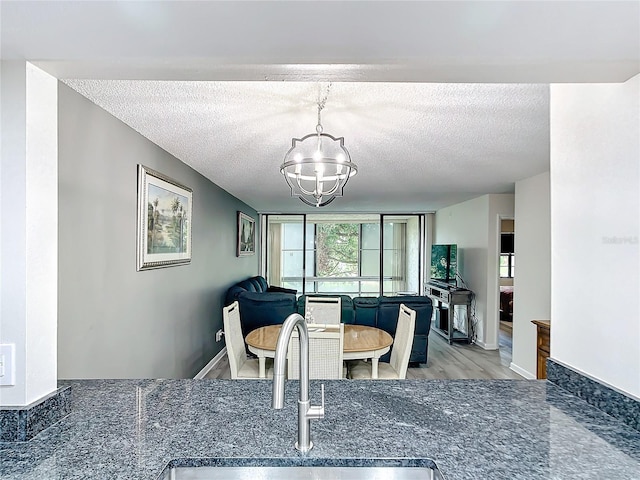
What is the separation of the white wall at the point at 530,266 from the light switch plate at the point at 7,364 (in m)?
4.42

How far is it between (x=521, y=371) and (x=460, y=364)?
69 centimetres

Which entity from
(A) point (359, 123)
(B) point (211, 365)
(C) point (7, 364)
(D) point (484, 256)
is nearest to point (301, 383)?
(C) point (7, 364)

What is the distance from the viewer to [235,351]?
9.25 ft

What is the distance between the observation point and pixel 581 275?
Answer: 1.22 meters

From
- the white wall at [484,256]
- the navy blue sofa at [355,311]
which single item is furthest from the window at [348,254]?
the navy blue sofa at [355,311]

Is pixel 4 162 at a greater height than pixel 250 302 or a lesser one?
greater

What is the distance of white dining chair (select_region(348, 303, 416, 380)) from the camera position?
2.79m

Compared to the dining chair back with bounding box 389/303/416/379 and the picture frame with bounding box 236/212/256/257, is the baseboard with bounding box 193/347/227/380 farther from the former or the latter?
the dining chair back with bounding box 389/303/416/379

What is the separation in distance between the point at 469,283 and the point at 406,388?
512 cm

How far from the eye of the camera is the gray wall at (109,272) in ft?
6.27

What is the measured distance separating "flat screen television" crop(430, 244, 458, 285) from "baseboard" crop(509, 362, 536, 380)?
1.84 meters

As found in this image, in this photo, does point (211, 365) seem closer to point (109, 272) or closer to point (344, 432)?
point (109, 272)

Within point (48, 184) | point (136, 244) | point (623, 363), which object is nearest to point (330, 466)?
point (623, 363)

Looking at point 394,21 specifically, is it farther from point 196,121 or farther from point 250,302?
point 250,302
